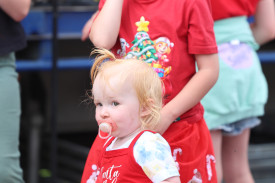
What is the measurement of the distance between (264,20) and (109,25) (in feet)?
3.52

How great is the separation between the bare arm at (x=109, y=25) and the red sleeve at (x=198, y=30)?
10.2 inches

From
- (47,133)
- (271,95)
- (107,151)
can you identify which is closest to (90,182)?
(107,151)

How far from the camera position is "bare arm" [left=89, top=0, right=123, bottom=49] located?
1971 mm

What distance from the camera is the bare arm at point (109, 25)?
1971 millimetres

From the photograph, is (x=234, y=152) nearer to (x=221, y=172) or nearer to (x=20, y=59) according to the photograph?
(x=221, y=172)

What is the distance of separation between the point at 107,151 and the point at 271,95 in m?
3.90

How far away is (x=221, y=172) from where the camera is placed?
2.58 metres

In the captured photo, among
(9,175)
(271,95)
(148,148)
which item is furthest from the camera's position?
(271,95)

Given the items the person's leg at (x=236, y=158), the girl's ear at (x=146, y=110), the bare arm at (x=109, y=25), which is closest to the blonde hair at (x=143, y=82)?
the girl's ear at (x=146, y=110)

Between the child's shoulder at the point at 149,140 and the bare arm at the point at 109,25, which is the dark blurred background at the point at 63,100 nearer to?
the bare arm at the point at 109,25

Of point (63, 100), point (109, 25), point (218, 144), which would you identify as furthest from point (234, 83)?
point (63, 100)

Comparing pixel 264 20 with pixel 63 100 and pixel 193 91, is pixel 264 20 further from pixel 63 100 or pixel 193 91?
pixel 63 100

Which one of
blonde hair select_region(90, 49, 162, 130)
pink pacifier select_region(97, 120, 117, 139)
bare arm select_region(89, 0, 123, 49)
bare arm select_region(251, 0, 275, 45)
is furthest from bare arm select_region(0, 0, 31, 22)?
bare arm select_region(251, 0, 275, 45)

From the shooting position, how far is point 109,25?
197 centimetres
